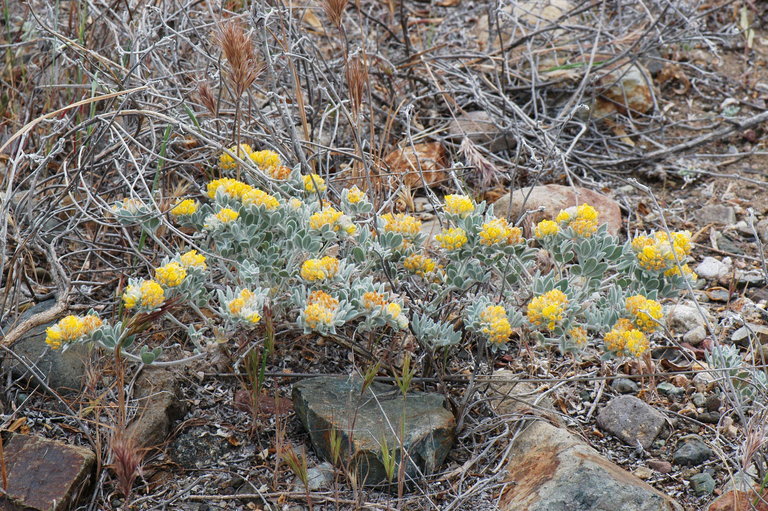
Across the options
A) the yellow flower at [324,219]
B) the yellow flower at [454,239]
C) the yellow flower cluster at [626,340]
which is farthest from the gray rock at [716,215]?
the yellow flower at [324,219]

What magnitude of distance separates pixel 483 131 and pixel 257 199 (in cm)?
201

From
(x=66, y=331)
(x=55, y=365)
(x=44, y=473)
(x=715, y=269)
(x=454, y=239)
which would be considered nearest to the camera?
(x=66, y=331)

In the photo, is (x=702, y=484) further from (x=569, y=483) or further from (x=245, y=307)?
(x=245, y=307)

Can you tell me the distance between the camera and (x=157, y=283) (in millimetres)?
2115

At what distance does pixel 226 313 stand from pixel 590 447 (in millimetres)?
1149

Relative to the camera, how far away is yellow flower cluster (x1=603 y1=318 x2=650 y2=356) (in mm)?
2084

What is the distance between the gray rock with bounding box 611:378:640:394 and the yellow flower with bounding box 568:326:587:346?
571 mm

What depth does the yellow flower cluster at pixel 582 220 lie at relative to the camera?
2.27 meters

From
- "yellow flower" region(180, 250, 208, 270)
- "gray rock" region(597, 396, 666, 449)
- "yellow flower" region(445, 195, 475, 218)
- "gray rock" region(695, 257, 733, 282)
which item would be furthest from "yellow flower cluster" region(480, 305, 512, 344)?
"gray rock" region(695, 257, 733, 282)

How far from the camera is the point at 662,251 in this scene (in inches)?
87.0

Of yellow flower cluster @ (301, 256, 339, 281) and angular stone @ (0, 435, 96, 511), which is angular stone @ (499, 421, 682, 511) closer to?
yellow flower cluster @ (301, 256, 339, 281)

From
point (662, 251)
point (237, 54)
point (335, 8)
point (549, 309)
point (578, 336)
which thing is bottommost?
point (578, 336)

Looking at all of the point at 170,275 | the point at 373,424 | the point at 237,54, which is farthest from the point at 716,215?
the point at 170,275

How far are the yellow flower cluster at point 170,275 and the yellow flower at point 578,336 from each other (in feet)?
3.68
